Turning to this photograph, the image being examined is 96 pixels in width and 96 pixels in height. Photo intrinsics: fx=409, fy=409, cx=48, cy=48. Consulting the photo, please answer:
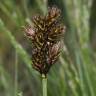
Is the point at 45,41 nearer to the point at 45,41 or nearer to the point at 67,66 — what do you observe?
the point at 45,41

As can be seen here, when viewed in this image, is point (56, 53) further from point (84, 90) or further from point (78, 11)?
point (78, 11)

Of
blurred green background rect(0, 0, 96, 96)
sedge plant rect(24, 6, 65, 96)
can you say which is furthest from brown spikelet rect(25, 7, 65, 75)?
blurred green background rect(0, 0, 96, 96)

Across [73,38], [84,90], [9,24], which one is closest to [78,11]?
[73,38]

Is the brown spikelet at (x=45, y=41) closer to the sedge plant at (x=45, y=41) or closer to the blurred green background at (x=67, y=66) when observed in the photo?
the sedge plant at (x=45, y=41)

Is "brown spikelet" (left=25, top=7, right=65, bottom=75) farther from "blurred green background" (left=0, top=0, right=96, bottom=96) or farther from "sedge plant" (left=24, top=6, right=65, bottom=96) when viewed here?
"blurred green background" (left=0, top=0, right=96, bottom=96)

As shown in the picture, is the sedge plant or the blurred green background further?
the blurred green background

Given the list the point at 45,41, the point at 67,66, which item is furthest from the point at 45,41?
the point at 67,66

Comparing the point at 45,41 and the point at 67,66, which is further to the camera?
the point at 67,66

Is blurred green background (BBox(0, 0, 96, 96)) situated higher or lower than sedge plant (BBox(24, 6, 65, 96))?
higher
